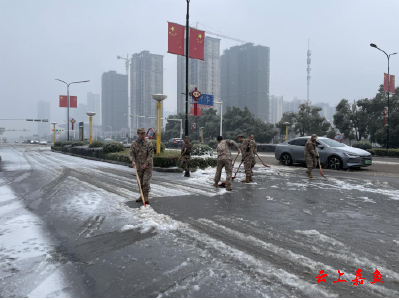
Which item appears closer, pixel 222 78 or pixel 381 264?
pixel 381 264

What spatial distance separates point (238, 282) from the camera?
3.14 metres

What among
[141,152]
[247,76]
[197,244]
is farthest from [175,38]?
[247,76]

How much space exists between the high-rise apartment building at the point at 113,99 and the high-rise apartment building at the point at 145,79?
23.9 m

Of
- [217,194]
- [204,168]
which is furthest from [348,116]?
[217,194]

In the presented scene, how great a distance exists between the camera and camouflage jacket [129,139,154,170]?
7.12 meters

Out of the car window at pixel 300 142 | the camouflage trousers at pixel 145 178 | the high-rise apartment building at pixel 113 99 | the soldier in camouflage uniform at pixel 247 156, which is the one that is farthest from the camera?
the high-rise apartment building at pixel 113 99

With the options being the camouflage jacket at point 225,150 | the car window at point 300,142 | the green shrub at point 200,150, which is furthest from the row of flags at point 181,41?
the camouflage jacket at point 225,150

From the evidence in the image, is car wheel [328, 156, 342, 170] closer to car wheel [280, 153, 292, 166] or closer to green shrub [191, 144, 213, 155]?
car wheel [280, 153, 292, 166]

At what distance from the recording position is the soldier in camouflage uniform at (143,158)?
6.98 meters

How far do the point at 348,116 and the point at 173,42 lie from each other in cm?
3252

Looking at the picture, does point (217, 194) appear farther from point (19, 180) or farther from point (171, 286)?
point (19, 180)

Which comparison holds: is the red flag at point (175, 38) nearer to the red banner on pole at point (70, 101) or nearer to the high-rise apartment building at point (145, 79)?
the red banner on pole at point (70, 101)

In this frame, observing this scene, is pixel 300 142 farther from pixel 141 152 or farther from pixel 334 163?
pixel 141 152

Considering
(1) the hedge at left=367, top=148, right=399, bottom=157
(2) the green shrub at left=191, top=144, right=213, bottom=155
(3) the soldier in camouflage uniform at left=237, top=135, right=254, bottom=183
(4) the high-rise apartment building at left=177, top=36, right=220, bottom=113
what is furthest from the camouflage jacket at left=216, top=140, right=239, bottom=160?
(4) the high-rise apartment building at left=177, top=36, right=220, bottom=113
